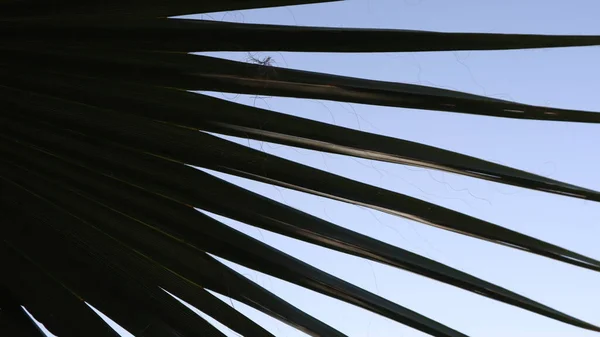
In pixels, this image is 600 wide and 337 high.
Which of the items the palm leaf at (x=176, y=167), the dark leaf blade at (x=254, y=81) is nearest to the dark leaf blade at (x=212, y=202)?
the palm leaf at (x=176, y=167)

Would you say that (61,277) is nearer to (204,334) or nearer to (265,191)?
(204,334)

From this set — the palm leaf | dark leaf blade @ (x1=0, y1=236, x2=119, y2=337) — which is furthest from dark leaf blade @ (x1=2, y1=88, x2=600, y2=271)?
dark leaf blade @ (x1=0, y1=236, x2=119, y2=337)

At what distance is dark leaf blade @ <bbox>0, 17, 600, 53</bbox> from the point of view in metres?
0.91

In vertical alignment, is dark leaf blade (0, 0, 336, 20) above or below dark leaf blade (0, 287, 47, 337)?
above

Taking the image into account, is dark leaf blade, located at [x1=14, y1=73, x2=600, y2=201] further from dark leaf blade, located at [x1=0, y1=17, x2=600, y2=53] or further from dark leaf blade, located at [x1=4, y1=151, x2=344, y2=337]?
dark leaf blade, located at [x1=4, y1=151, x2=344, y2=337]

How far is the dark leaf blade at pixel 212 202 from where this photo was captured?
112 centimetres

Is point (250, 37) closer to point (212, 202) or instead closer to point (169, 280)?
point (212, 202)

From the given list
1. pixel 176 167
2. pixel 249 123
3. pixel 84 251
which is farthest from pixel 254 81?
pixel 84 251

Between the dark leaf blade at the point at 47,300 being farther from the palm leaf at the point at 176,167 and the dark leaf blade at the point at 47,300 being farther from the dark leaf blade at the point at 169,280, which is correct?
the dark leaf blade at the point at 169,280

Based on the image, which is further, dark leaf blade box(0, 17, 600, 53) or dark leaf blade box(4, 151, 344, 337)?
dark leaf blade box(4, 151, 344, 337)

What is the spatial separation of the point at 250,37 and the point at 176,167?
11.2 inches

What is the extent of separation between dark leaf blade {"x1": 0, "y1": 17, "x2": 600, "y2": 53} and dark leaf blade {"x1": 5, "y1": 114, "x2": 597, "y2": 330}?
202mm

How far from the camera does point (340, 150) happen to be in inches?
42.6

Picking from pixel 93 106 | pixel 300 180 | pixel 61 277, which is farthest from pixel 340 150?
pixel 61 277
